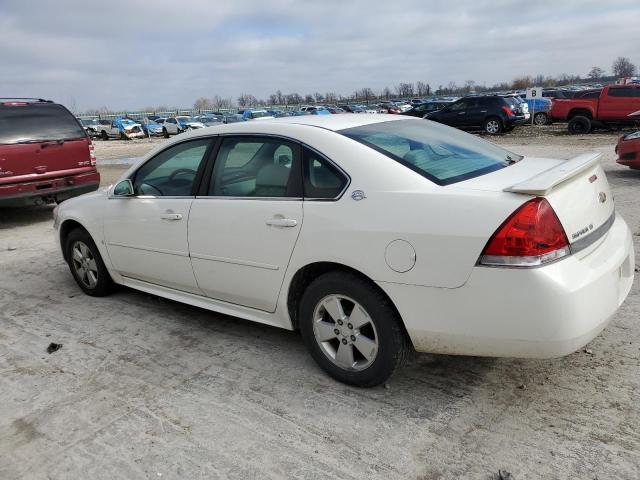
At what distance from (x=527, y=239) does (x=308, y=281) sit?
131cm

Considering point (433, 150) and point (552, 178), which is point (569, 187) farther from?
point (433, 150)

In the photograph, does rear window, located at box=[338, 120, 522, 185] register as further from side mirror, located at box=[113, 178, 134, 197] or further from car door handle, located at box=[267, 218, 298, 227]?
side mirror, located at box=[113, 178, 134, 197]

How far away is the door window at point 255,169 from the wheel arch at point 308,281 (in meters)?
0.45

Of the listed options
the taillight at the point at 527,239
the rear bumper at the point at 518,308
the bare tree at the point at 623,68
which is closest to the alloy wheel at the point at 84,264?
the rear bumper at the point at 518,308

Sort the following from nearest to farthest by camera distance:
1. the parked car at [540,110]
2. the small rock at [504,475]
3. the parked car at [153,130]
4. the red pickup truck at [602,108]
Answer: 1. the small rock at [504,475]
2. the red pickup truck at [602,108]
3. the parked car at [540,110]
4. the parked car at [153,130]

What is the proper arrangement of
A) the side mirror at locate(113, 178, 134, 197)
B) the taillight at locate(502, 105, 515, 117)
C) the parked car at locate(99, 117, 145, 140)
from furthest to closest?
the parked car at locate(99, 117, 145, 140)
the taillight at locate(502, 105, 515, 117)
the side mirror at locate(113, 178, 134, 197)

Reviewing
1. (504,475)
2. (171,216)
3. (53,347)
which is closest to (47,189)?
(53,347)

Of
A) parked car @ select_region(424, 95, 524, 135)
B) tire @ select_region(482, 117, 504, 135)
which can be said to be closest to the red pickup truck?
parked car @ select_region(424, 95, 524, 135)

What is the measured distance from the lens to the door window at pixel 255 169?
131 inches

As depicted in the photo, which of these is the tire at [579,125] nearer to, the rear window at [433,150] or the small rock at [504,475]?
the rear window at [433,150]

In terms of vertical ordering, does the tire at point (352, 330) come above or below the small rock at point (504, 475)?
above

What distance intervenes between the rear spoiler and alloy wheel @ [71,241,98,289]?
3720 millimetres

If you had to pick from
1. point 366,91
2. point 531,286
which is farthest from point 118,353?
point 366,91

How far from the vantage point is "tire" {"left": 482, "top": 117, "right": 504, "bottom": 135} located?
75.6 ft
